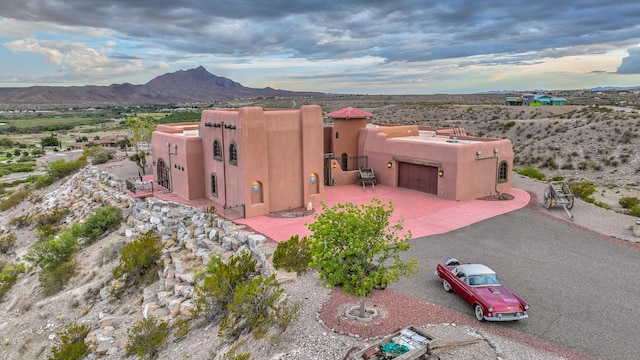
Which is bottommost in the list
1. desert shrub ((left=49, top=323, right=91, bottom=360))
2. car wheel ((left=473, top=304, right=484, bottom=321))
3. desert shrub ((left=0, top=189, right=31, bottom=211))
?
desert shrub ((left=0, top=189, right=31, bottom=211))

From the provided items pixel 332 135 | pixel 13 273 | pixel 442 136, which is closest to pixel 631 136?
pixel 442 136

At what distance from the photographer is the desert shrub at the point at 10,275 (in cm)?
2016

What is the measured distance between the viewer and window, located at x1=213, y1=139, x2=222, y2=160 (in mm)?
19587

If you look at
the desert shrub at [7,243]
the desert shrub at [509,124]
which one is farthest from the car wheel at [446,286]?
the desert shrub at [509,124]

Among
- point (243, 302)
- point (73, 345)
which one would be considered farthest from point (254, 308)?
point (73, 345)

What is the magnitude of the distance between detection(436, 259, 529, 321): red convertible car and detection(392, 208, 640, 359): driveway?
27 cm

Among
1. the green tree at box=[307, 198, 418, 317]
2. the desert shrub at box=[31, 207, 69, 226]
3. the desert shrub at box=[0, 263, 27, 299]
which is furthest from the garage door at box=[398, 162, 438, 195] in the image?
the desert shrub at box=[31, 207, 69, 226]

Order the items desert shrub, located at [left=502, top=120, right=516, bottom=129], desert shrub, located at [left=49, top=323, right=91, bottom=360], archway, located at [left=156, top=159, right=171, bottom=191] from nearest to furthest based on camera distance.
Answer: desert shrub, located at [left=49, top=323, right=91, bottom=360]
archway, located at [left=156, top=159, right=171, bottom=191]
desert shrub, located at [left=502, top=120, right=516, bottom=129]

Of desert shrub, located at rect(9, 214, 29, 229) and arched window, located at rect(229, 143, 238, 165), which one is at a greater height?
arched window, located at rect(229, 143, 238, 165)

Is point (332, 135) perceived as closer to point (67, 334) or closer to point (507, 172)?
point (507, 172)

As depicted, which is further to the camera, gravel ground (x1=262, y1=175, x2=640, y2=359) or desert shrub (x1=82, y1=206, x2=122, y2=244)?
desert shrub (x1=82, y1=206, x2=122, y2=244)

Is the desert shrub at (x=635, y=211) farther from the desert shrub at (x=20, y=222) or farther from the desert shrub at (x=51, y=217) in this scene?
the desert shrub at (x=20, y=222)

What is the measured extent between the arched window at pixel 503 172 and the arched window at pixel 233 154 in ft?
45.2

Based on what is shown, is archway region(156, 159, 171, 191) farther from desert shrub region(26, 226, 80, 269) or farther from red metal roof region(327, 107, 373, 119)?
red metal roof region(327, 107, 373, 119)
